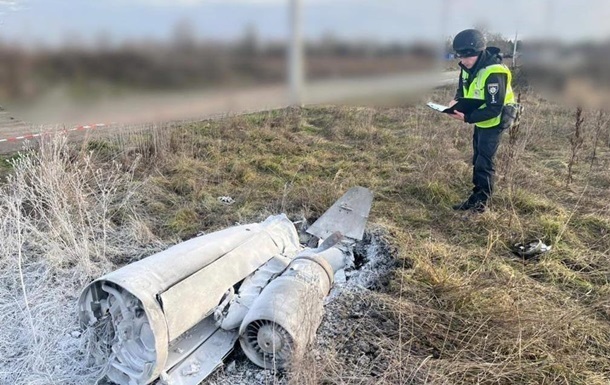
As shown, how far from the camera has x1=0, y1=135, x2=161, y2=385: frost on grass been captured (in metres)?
2.77

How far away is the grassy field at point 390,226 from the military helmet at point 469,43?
46.4 inches

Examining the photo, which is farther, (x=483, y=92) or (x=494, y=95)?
(x=483, y=92)

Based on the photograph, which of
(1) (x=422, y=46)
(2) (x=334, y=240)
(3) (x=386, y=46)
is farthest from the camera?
(1) (x=422, y=46)

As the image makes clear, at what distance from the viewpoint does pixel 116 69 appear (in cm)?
406

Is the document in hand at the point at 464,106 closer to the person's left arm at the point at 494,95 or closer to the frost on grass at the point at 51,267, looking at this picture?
the person's left arm at the point at 494,95

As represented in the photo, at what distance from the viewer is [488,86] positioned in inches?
187

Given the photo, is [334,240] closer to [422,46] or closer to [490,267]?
[490,267]

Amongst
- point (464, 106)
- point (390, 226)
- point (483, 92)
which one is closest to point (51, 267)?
point (390, 226)

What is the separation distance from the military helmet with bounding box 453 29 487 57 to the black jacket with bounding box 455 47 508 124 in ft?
0.30

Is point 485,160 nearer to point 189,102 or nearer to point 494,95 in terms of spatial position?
point 494,95

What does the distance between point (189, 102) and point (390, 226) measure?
7.62 feet

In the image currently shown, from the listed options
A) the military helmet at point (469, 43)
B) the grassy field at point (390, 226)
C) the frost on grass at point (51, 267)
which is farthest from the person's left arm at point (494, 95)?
the frost on grass at point (51, 267)

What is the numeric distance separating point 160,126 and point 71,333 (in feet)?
13.2

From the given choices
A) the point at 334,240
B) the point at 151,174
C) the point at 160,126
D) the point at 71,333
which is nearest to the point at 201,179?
the point at 151,174
